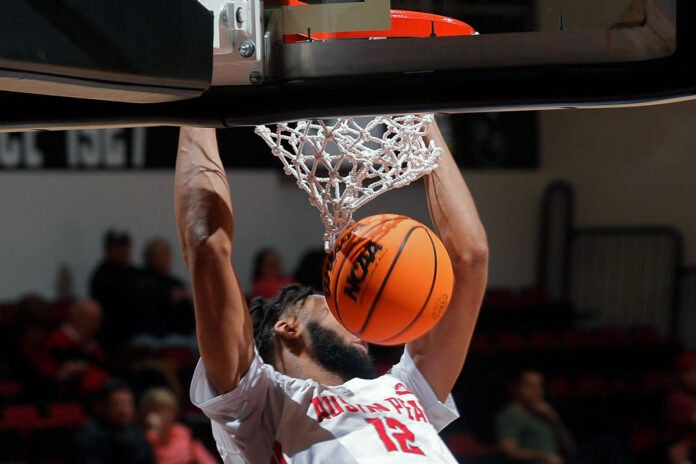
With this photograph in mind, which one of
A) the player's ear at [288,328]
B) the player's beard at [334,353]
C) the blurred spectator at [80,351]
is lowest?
the blurred spectator at [80,351]

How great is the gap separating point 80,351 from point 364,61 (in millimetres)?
4222

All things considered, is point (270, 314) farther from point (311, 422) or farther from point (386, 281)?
point (386, 281)

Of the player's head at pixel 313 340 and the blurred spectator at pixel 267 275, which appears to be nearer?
the player's head at pixel 313 340

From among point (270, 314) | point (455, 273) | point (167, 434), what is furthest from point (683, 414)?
point (270, 314)

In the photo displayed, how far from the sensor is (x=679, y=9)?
4.61 feet

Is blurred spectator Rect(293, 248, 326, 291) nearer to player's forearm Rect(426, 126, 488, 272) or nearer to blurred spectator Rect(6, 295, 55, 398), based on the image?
blurred spectator Rect(6, 295, 55, 398)

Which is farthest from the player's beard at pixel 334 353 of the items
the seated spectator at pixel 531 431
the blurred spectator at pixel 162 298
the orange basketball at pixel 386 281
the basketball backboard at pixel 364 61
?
the blurred spectator at pixel 162 298

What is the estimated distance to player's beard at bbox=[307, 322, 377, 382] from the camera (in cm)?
231

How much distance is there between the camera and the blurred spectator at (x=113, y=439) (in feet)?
15.6

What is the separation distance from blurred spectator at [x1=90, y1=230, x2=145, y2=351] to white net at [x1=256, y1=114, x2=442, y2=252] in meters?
3.79

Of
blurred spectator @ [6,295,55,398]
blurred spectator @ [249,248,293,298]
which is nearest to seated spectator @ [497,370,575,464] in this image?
blurred spectator @ [249,248,293,298]

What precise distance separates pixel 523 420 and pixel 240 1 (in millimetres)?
4522

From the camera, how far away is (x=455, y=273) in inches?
91.4

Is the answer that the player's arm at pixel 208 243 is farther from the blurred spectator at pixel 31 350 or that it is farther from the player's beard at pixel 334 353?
the blurred spectator at pixel 31 350
